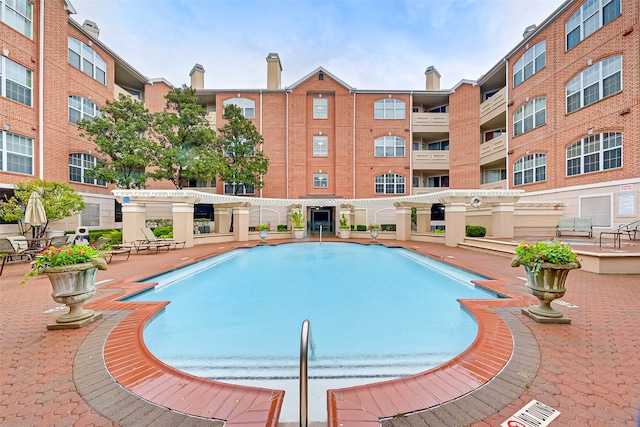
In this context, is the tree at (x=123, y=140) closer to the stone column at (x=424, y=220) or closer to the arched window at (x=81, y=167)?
the arched window at (x=81, y=167)

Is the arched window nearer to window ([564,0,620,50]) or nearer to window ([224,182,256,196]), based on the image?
window ([224,182,256,196])

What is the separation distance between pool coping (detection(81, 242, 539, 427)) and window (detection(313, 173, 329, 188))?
20.5m

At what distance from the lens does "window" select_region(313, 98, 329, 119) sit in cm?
2353

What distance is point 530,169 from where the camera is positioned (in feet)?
58.3

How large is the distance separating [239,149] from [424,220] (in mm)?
14925

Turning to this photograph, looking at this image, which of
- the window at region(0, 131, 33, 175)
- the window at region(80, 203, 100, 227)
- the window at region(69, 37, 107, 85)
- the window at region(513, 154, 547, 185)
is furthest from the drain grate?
the window at region(69, 37, 107, 85)

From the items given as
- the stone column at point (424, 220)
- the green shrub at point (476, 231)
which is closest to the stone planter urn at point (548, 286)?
the green shrub at point (476, 231)

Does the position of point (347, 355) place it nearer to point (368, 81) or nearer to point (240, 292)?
point (240, 292)

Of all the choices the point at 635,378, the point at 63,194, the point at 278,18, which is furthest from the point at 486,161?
the point at 63,194

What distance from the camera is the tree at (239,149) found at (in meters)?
19.3

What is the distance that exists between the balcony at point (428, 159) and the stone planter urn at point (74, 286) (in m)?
23.9

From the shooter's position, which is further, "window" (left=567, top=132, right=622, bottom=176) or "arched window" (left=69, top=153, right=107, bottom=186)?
"arched window" (left=69, top=153, right=107, bottom=186)

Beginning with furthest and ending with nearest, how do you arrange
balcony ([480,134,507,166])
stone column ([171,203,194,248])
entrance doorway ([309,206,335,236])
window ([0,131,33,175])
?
entrance doorway ([309,206,335,236])
balcony ([480,134,507,166])
stone column ([171,203,194,248])
window ([0,131,33,175])

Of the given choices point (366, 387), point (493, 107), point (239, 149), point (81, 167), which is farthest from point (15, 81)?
point (493, 107)
